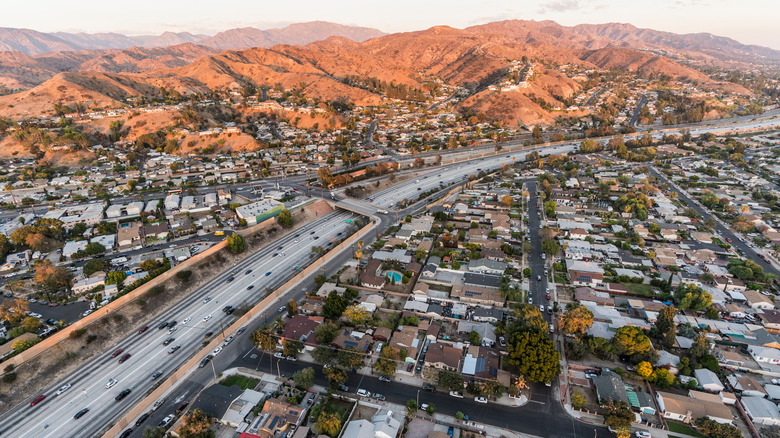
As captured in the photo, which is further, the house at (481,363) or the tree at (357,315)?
the tree at (357,315)

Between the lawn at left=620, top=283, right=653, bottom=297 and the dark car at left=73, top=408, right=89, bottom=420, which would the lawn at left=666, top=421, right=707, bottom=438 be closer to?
the lawn at left=620, top=283, right=653, bottom=297

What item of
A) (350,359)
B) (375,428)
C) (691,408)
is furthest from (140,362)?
(691,408)

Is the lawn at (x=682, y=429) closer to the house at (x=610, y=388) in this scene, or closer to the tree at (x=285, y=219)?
the house at (x=610, y=388)

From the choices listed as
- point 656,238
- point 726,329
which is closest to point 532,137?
point 656,238

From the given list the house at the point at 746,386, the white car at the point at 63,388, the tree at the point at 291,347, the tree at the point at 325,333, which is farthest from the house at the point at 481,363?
the white car at the point at 63,388

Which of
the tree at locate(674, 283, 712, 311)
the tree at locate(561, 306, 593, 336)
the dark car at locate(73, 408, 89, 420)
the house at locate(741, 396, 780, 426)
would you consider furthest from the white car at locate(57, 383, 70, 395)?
the tree at locate(674, 283, 712, 311)

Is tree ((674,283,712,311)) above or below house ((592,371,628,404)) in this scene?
above
